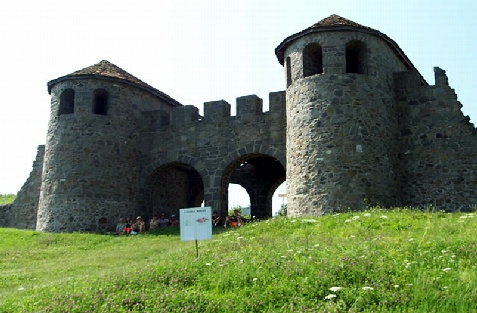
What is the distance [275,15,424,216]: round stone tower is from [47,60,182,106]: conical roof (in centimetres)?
681

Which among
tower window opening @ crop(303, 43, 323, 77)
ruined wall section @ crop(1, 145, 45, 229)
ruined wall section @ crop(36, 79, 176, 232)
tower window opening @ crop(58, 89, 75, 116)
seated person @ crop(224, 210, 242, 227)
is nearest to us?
tower window opening @ crop(303, 43, 323, 77)

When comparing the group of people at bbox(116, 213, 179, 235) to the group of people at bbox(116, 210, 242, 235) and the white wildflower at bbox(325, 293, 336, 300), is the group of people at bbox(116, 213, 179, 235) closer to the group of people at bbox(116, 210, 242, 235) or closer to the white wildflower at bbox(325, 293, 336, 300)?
the group of people at bbox(116, 210, 242, 235)

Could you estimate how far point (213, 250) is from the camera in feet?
35.6

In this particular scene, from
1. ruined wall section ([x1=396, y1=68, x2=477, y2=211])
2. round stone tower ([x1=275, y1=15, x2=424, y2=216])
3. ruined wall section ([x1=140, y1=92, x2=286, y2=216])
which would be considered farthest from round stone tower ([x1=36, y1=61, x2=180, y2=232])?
ruined wall section ([x1=396, y1=68, x2=477, y2=211])

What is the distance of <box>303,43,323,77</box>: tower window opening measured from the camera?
17.9 m

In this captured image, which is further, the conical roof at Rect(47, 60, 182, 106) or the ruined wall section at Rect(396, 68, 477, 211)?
the conical roof at Rect(47, 60, 182, 106)

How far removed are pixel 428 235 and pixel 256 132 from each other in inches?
412

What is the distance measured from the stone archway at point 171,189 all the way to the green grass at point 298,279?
33.0 feet

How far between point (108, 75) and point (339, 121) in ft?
31.9

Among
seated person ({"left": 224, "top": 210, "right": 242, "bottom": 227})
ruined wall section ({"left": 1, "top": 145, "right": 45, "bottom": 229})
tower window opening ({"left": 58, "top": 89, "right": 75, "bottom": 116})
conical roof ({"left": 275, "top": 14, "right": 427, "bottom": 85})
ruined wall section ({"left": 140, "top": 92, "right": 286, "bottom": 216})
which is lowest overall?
seated person ({"left": 224, "top": 210, "right": 242, "bottom": 227})

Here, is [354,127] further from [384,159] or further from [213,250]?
[213,250]

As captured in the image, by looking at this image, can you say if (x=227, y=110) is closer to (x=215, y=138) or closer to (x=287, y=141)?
(x=215, y=138)

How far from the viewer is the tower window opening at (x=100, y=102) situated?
71.1 feet

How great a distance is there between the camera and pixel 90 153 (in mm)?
20641
